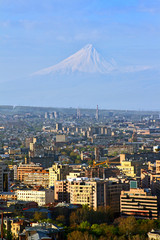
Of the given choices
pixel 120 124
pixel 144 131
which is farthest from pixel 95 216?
pixel 120 124

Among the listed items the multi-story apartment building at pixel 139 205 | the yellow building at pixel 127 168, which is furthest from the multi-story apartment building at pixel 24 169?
the multi-story apartment building at pixel 139 205

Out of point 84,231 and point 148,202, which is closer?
point 84,231

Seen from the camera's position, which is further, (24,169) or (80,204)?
(24,169)

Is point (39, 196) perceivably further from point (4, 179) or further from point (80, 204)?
point (4, 179)

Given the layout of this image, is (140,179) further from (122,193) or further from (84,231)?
(84,231)

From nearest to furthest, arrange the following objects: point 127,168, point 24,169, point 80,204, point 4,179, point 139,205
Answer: point 139,205 → point 80,204 → point 4,179 → point 127,168 → point 24,169

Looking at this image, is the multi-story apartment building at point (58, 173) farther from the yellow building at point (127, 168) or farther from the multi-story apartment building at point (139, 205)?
the multi-story apartment building at point (139, 205)

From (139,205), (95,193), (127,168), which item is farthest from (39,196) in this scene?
(127,168)

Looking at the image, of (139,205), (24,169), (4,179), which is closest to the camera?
(139,205)
